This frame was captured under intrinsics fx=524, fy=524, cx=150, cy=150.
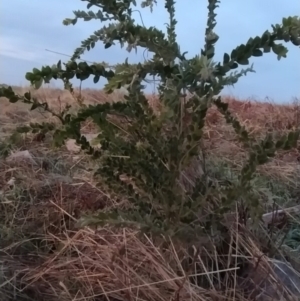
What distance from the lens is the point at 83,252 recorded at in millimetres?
1555

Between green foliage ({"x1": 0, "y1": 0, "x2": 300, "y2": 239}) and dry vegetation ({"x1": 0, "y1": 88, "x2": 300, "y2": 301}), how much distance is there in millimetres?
121

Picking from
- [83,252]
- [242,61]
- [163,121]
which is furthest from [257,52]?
[83,252]

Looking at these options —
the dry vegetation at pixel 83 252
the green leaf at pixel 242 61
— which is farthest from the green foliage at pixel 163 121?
the dry vegetation at pixel 83 252

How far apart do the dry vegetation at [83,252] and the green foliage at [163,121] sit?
0.12 metres

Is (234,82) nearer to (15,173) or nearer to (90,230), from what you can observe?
(90,230)

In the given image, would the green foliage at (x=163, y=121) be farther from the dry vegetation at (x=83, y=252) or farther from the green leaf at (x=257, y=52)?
the dry vegetation at (x=83, y=252)

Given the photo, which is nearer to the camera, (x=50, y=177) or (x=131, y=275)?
(x=131, y=275)

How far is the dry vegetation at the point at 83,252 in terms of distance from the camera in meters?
1.34

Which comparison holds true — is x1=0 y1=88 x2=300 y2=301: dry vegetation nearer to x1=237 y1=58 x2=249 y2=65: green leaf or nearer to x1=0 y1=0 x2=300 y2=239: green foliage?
x1=0 y1=0 x2=300 y2=239: green foliage

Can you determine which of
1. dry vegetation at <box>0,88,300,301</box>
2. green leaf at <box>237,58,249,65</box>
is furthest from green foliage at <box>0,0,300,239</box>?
dry vegetation at <box>0,88,300,301</box>

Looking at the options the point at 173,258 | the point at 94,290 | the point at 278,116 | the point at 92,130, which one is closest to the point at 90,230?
the point at 94,290

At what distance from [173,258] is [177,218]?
0.13 m

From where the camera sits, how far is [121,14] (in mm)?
1313

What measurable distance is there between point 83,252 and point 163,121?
515 millimetres
